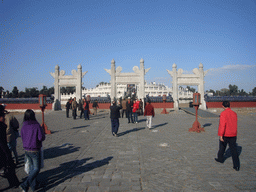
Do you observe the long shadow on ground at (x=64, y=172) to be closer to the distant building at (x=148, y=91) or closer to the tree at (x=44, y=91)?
the distant building at (x=148, y=91)

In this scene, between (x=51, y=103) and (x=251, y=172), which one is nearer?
(x=251, y=172)

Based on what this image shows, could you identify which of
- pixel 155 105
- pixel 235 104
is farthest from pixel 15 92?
pixel 235 104

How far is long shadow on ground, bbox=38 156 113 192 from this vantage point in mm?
4832

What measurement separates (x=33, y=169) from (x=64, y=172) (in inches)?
44.6

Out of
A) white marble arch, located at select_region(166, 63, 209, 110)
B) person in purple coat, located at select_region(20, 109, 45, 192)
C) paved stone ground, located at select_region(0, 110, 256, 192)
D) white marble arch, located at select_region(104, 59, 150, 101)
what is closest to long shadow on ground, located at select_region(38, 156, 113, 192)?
paved stone ground, located at select_region(0, 110, 256, 192)

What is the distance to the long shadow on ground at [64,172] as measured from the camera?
4.83 metres

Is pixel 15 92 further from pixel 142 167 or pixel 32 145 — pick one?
pixel 142 167

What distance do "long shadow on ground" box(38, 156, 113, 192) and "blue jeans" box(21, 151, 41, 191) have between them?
30 cm

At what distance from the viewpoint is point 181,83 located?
82.9 feet

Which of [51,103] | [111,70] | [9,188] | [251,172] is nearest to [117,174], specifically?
[9,188]

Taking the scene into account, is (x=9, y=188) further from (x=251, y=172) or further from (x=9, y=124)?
(x=251, y=172)

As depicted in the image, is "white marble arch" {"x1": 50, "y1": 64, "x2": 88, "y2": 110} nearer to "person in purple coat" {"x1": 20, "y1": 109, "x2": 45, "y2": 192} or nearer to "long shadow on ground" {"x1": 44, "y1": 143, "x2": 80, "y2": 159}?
"long shadow on ground" {"x1": 44, "y1": 143, "x2": 80, "y2": 159}

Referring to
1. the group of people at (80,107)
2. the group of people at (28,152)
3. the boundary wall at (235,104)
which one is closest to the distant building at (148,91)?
the boundary wall at (235,104)

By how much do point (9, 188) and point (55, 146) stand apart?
12.1ft
